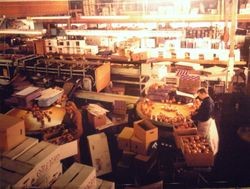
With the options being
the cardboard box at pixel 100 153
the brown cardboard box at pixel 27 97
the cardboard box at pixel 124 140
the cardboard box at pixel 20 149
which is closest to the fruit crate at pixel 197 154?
the cardboard box at pixel 124 140

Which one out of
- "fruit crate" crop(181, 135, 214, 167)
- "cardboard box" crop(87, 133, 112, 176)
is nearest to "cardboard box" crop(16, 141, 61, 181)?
"cardboard box" crop(87, 133, 112, 176)

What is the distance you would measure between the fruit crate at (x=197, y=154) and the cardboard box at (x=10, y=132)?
8.08 feet

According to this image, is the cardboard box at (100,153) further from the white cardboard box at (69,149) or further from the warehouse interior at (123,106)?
the white cardboard box at (69,149)

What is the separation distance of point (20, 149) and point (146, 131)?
212 centimetres

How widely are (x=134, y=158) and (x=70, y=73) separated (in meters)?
3.37

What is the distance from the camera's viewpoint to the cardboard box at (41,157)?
3.68 metres

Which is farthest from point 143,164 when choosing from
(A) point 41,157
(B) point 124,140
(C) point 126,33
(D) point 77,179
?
(C) point 126,33

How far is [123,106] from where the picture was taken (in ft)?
22.7

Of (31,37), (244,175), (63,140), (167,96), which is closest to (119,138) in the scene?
(63,140)

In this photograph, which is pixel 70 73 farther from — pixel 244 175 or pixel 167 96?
pixel 244 175

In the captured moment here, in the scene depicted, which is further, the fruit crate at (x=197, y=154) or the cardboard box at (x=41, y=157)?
the fruit crate at (x=197, y=154)

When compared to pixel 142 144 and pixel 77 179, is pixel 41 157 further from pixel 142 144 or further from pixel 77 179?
pixel 142 144

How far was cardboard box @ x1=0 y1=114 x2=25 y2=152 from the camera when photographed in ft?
12.7

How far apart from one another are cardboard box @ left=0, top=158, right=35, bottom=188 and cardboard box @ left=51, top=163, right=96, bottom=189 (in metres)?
0.33
